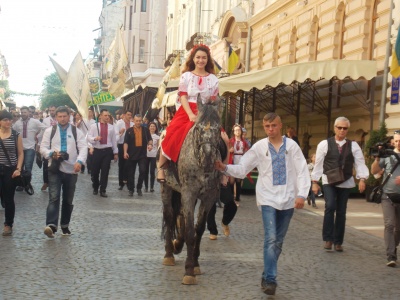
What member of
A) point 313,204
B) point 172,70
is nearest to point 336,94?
point 313,204

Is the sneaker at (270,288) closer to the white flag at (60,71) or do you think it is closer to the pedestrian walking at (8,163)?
the pedestrian walking at (8,163)

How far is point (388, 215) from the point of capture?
416 inches

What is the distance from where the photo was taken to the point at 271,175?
8.26m

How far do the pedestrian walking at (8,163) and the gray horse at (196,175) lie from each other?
129 inches

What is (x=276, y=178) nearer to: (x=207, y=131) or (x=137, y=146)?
(x=207, y=131)

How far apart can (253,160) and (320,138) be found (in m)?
18.5

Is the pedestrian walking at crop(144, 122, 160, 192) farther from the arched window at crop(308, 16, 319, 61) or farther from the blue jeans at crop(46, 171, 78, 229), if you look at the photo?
the arched window at crop(308, 16, 319, 61)

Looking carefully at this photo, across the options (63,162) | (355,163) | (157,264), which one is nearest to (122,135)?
(63,162)

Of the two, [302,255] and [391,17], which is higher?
[391,17]

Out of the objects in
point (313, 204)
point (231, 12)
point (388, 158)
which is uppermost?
point (231, 12)

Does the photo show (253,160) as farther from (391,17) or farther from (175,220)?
(391,17)

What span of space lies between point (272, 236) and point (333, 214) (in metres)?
3.59

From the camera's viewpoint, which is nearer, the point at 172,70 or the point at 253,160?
the point at 253,160

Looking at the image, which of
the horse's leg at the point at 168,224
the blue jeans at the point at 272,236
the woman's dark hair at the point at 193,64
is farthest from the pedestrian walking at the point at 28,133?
the blue jeans at the point at 272,236
